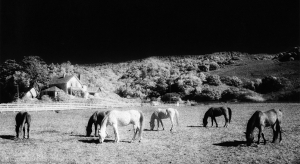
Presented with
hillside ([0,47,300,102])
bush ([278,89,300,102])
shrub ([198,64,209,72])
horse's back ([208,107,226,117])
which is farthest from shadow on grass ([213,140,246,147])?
shrub ([198,64,209,72])

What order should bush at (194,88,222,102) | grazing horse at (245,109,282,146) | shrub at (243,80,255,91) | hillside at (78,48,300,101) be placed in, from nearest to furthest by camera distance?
1. grazing horse at (245,109,282,146)
2. bush at (194,88,222,102)
3. hillside at (78,48,300,101)
4. shrub at (243,80,255,91)

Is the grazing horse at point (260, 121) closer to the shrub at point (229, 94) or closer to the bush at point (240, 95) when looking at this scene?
the bush at point (240, 95)

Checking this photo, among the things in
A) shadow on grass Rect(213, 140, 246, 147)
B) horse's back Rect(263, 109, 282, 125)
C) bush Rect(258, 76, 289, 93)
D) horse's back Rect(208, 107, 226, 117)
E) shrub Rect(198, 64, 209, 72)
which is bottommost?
shadow on grass Rect(213, 140, 246, 147)

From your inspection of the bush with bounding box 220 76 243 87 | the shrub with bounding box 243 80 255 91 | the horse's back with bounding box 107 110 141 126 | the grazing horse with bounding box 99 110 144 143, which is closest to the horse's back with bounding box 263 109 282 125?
the grazing horse with bounding box 99 110 144 143

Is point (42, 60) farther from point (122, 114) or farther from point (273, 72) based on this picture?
point (273, 72)

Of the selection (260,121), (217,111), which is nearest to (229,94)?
(217,111)

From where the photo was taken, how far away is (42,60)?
59.8 m

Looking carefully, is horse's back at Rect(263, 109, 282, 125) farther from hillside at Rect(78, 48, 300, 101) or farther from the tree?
hillside at Rect(78, 48, 300, 101)

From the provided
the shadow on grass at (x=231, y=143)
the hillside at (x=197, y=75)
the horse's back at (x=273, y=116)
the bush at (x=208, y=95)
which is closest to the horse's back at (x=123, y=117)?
the shadow on grass at (x=231, y=143)

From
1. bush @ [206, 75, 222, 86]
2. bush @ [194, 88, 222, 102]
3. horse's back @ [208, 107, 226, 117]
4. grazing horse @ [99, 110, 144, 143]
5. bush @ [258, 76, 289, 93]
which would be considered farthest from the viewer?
bush @ [206, 75, 222, 86]

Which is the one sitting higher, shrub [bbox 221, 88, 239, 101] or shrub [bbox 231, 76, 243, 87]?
shrub [bbox 231, 76, 243, 87]

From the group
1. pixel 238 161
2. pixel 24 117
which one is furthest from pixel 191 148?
pixel 24 117

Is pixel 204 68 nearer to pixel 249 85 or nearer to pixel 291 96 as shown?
pixel 249 85

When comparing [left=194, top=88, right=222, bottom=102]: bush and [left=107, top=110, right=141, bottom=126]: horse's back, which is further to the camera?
[left=194, top=88, right=222, bottom=102]: bush
